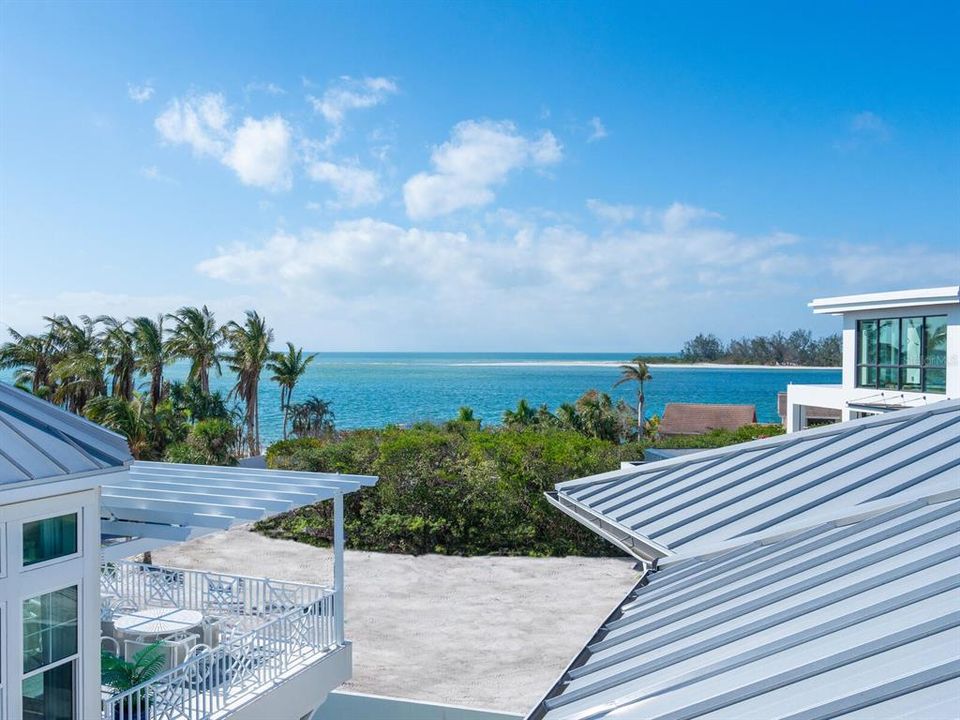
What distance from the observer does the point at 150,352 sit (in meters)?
31.7

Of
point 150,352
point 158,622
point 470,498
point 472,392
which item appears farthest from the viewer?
point 472,392

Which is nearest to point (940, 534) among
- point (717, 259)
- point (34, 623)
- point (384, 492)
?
point (34, 623)

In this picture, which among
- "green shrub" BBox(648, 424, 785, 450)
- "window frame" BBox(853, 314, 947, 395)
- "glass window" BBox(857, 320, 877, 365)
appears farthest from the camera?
"glass window" BBox(857, 320, 877, 365)

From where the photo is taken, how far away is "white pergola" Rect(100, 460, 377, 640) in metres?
7.47

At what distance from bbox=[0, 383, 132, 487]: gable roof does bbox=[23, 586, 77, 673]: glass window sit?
3.50 ft

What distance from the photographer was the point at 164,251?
36.9 m

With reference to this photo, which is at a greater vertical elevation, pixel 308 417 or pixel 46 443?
pixel 46 443

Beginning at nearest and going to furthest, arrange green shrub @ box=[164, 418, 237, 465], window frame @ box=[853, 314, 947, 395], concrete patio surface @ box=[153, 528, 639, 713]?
concrete patio surface @ box=[153, 528, 639, 713], green shrub @ box=[164, 418, 237, 465], window frame @ box=[853, 314, 947, 395]

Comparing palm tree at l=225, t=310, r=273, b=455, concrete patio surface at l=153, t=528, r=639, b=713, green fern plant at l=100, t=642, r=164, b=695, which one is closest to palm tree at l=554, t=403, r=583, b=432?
concrete patio surface at l=153, t=528, r=639, b=713

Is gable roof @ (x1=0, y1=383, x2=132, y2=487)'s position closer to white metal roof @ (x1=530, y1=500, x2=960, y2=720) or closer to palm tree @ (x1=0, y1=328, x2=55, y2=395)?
white metal roof @ (x1=530, y1=500, x2=960, y2=720)

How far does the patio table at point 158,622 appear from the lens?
932 cm

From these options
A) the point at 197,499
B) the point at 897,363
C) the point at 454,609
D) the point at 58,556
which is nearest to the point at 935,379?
the point at 897,363

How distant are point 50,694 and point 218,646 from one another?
2.66m

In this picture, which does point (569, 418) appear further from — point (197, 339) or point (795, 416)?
point (197, 339)
